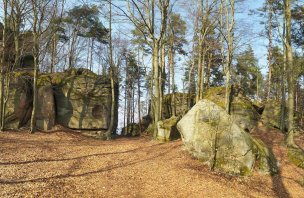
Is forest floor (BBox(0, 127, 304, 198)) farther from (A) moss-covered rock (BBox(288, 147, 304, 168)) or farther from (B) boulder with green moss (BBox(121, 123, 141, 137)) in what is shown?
(B) boulder with green moss (BBox(121, 123, 141, 137))

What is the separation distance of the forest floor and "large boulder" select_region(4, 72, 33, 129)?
6291 millimetres

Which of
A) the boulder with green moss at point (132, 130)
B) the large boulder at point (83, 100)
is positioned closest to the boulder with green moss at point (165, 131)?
the large boulder at point (83, 100)

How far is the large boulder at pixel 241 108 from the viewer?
2072 cm

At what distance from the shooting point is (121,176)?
930 centimetres

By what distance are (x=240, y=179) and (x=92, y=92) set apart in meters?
15.0

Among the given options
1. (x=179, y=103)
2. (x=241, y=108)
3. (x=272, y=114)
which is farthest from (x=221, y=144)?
(x=179, y=103)

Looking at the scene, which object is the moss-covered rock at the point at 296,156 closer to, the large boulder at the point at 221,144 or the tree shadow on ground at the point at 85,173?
the large boulder at the point at 221,144

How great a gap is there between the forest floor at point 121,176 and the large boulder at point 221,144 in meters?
0.43

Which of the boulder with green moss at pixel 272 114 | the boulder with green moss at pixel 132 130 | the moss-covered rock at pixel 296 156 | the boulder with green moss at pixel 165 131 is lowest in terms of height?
the boulder with green moss at pixel 132 130

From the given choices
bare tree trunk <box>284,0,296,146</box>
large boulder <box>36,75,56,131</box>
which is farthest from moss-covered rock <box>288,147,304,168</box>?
large boulder <box>36,75,56,131</box>

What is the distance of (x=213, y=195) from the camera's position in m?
8.88

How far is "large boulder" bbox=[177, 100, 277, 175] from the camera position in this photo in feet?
37.3

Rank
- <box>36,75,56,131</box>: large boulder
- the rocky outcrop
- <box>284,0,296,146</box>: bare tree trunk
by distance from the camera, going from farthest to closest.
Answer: <box>36,75,56,131</box>: large boulder, the rocky outcrop, <box>284,0,296,146</box>: bare tree trunk

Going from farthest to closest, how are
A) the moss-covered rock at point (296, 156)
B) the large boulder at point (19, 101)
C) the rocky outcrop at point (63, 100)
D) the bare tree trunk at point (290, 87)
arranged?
the rocky outcrop at point (63, 100) < the large boulder at point (19, 101) < the bare tree trunk at point (290, 87) < the moss-covered rock at point (296, 156)
